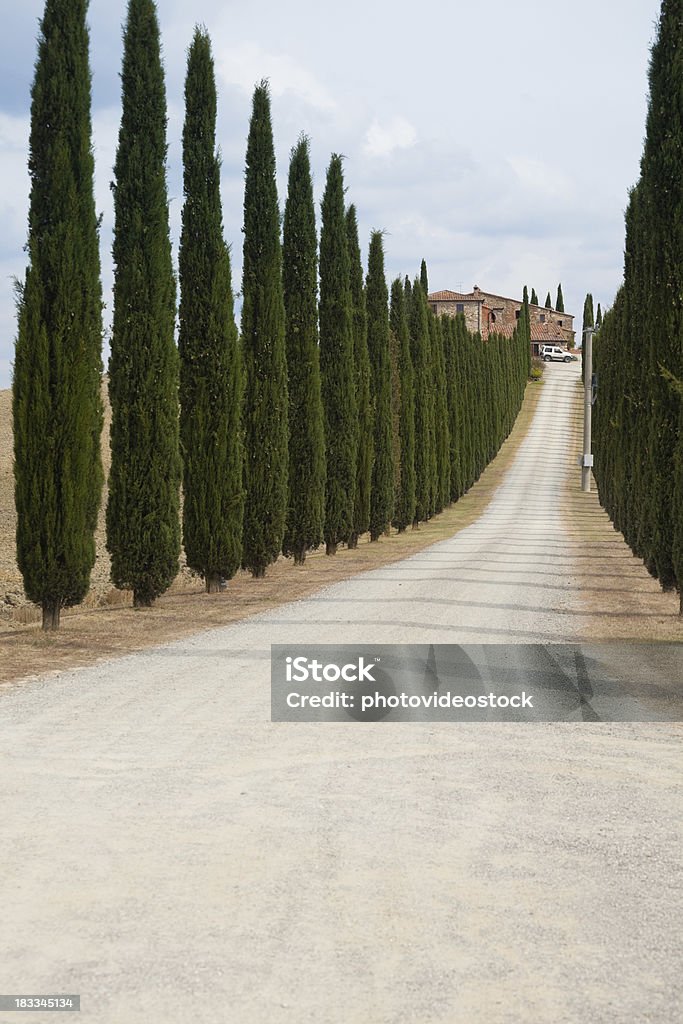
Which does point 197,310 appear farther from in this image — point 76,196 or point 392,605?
point 392,605

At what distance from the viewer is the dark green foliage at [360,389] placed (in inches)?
1095

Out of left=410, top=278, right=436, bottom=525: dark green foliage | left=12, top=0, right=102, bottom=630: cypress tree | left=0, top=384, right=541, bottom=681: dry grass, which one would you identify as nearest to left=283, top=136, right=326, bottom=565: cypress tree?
left=0, top=384, right=541, bottom=681: dry grass

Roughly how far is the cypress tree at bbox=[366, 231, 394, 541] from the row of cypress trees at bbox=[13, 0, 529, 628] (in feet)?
3.01

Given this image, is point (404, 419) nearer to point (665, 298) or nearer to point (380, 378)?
point (380, 378)

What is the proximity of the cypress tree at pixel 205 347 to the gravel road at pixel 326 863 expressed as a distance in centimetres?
805

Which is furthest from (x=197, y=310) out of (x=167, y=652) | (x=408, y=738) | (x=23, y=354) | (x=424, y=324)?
(x=424, y=324)

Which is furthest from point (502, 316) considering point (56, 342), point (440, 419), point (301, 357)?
point (56, 342)

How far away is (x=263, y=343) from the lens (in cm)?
1972

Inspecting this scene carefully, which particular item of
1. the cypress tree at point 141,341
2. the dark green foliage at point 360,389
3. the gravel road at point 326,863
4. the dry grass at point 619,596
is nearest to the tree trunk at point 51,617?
the cypress tree at point 141,341

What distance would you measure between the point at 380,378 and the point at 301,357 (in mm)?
8407

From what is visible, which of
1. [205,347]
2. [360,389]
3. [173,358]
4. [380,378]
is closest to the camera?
[173,358]

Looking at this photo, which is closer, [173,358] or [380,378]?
[173,358]

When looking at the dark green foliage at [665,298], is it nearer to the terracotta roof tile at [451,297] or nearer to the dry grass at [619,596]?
the dry grass at [619,596]

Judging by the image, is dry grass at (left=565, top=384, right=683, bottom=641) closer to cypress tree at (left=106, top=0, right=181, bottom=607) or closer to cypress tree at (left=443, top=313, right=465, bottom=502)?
cypress tree at (left=106, top=0, right=181, bottom=607)
